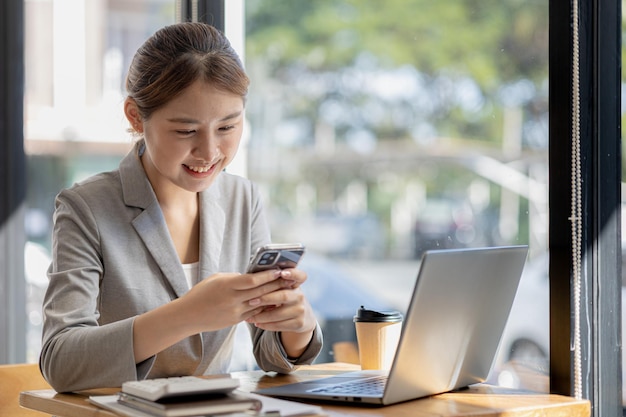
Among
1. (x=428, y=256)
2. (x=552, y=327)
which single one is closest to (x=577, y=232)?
(x=552, y=327)

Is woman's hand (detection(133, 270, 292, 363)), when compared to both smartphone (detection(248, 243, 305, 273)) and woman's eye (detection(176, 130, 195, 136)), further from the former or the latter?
woman's eye (detection(176, 130, 195, 136))

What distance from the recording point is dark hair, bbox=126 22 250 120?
1757mm

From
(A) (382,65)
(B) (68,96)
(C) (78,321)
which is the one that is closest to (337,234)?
(A) (382,65)

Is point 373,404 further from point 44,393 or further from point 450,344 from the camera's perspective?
point 44,393

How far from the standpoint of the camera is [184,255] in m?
1.95

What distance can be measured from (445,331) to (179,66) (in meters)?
0.76

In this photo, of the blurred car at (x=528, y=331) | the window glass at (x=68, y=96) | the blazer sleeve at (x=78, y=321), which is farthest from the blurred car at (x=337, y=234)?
the blazer sleeve at (x=78, y=321)

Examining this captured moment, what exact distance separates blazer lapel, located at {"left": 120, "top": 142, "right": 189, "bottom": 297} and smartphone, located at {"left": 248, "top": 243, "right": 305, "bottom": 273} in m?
0.43

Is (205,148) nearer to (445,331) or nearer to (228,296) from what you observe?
(228,296)

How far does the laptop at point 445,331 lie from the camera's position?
139cm

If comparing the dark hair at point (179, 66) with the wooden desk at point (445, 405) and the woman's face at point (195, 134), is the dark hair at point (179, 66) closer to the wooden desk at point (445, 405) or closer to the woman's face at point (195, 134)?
the woman's face at point (195, 134)

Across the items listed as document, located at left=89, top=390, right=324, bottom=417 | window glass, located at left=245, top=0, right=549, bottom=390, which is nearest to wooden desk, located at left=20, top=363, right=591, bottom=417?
document, located at left=89, top=390, right=324, bottom=417

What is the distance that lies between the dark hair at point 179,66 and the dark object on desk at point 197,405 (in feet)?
2.23

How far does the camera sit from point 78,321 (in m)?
1.64
